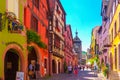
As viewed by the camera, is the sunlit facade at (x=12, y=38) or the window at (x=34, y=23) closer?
the sunlit facade at (x=12, y=38)

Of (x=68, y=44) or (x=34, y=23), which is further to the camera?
(x=68, y=44)

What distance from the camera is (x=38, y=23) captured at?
3278 cm

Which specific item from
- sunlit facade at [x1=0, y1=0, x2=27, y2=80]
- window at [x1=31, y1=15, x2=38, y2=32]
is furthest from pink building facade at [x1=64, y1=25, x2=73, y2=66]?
sunlit facade at [x1=0, y1=0, x2=27, y2=80]

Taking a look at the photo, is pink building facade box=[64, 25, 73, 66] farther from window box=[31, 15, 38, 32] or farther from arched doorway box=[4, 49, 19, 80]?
arched doorway box=[4, 49, 19, 80]

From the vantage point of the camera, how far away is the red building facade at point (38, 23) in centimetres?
2791

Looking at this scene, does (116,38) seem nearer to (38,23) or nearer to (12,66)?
(38,23)

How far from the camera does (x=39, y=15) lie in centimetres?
3338

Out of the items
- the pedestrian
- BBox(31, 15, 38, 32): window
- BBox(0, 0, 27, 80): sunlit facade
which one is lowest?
the pedestrian

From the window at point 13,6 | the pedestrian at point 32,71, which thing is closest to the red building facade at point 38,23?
the pedestrian at point 32,71

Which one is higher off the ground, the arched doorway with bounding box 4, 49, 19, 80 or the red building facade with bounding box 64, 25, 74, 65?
the red building facade with bounding box 64, 25, 74, 65

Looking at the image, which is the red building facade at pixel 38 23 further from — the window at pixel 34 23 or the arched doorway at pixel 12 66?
the arched doorway at pixel 12 66

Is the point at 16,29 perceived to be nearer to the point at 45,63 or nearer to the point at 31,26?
the point at 31,26

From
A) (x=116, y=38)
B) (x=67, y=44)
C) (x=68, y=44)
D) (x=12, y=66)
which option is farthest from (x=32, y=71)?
(x=68, y=44)

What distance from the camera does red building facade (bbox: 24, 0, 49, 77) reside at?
2791cm
